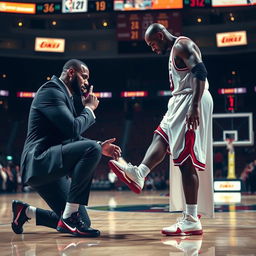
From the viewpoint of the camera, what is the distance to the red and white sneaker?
3678 millimetres

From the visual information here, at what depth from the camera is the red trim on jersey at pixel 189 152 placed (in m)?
3.79

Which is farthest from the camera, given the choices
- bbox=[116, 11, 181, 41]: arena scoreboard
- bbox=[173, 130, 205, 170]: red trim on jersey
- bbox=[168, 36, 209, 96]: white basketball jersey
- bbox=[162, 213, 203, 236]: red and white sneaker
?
bbox=[116, 11, 181, 41]: arena scoreboard

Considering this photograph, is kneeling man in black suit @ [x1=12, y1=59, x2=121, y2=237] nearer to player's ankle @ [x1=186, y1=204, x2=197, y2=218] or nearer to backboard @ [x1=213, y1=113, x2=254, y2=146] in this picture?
player's ankle @ [x1=186, y1=204, x2=197, y2=218]

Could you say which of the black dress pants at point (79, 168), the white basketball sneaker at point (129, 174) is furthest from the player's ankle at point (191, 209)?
the black dress pants at point (79, 168)

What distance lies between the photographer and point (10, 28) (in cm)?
2519

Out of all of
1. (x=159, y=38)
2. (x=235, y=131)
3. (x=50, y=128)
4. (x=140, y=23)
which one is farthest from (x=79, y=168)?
(x=140, y=23)

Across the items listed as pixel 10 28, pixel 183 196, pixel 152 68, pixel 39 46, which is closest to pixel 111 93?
pixel 152 68

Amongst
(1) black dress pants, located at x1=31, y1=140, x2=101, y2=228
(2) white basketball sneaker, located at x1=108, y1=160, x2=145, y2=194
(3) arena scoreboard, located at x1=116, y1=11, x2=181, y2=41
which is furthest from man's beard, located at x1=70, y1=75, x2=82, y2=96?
(3) arena scoreboard, located at x1=116, y1=11, x2=181, y2=41

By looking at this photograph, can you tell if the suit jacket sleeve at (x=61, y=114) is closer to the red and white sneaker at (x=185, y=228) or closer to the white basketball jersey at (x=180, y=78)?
the white basketball jersey at (x=180, y=78)

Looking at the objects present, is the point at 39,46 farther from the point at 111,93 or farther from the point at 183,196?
the point at 183,196

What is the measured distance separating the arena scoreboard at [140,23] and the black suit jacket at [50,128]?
746 inches

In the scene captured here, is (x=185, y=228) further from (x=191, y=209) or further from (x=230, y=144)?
(x=230, y=144)

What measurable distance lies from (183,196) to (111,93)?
2169 cm

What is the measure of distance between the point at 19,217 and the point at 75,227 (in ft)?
1.74
